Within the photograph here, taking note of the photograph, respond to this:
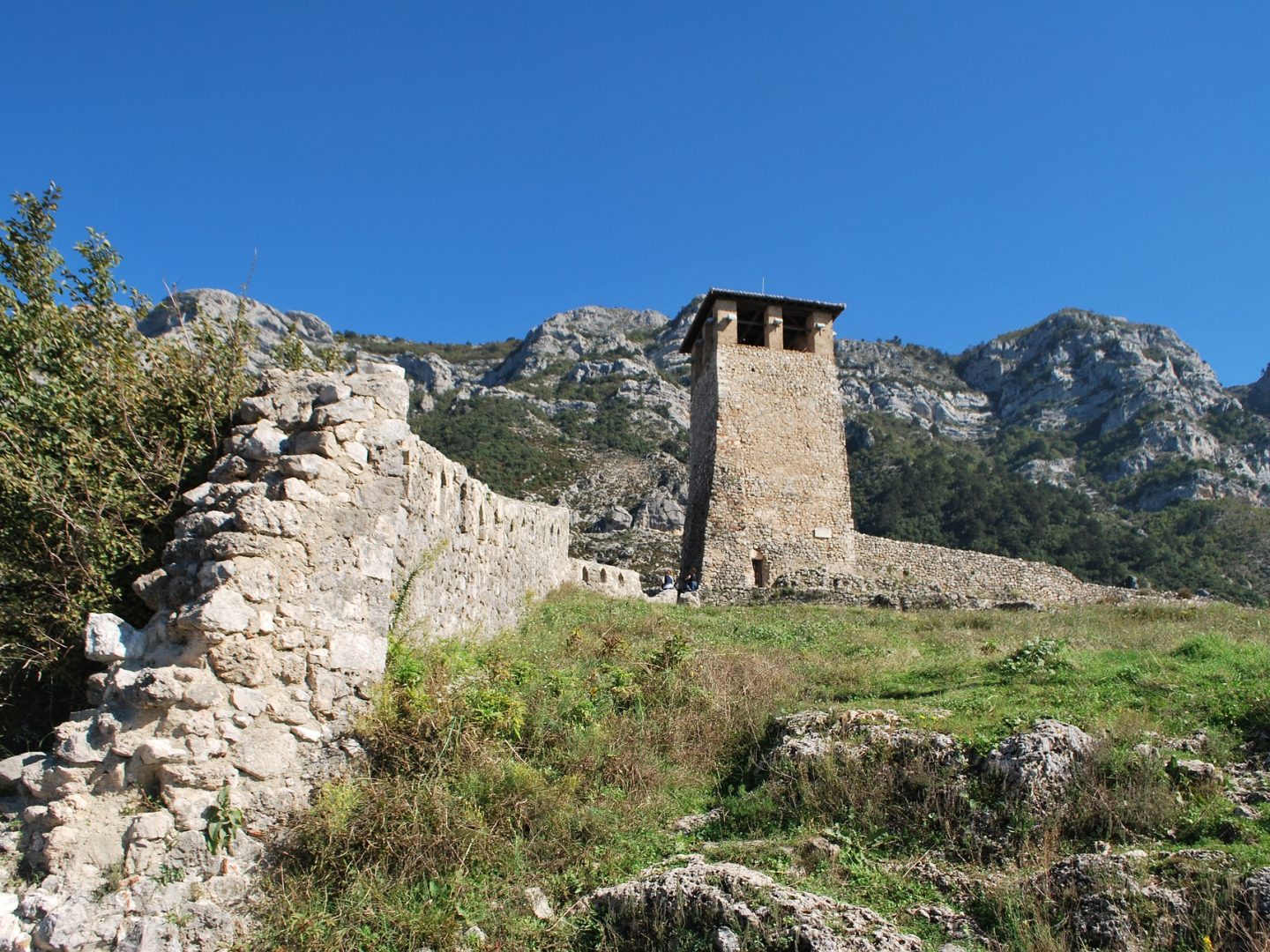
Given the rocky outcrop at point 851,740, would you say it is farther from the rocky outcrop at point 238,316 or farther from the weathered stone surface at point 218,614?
the rocky outcrop at point 238,316

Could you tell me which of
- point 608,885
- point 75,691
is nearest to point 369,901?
point 608,885

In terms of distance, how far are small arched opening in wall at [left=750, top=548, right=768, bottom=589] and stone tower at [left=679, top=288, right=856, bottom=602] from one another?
28 millimetres

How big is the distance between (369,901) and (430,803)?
61cm

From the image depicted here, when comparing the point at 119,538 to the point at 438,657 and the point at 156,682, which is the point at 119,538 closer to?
the point at 156,682

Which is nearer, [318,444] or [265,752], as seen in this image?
[265,752]

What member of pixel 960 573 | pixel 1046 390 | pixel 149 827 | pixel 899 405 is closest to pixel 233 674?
pixel 149 827

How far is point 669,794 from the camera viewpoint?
5.52m

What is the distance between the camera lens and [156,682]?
4410mm

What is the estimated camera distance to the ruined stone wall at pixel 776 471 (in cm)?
2244

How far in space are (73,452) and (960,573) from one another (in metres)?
22.9

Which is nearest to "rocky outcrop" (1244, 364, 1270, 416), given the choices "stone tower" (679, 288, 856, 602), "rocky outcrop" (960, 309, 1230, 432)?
"rocky outcrop" (960, 309, 1230, 432)

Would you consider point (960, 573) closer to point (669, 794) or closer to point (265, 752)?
point (669, 794)

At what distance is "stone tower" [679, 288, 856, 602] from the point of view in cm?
2247

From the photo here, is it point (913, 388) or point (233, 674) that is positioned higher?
point (913, 388)
